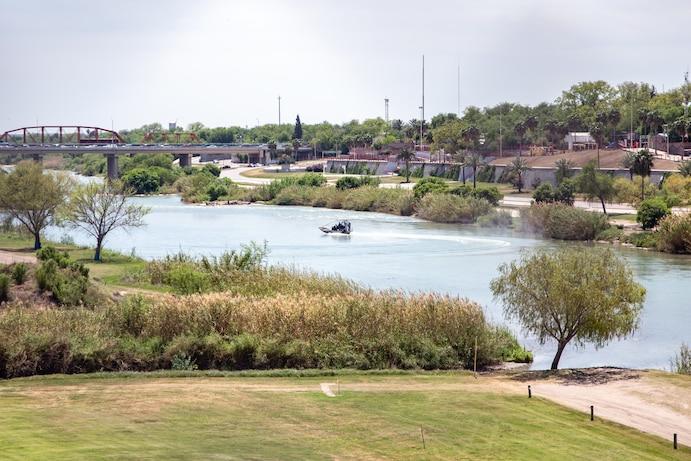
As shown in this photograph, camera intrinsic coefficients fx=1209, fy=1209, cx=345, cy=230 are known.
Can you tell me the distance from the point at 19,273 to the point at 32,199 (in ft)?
91.5

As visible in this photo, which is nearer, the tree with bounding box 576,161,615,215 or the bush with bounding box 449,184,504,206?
the tree with bounding box 576,161,615,215

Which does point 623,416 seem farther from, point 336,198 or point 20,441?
point 336,198

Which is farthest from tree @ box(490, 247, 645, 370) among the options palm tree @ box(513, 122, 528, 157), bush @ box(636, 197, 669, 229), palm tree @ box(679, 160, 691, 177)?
palm tree @ box(513, 122, 528, 157)

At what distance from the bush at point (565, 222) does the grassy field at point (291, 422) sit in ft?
179

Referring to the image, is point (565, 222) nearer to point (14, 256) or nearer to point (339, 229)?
point (339, 229)

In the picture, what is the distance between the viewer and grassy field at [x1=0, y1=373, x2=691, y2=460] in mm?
30734

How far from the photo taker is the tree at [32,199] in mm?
79125

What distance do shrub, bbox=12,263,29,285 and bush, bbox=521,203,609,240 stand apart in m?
50.7

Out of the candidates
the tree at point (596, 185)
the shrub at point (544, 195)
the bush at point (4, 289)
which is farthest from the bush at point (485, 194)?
the bush at point (4, 289)

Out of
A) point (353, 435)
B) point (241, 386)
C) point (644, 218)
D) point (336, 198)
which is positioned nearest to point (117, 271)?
point (241, 386)

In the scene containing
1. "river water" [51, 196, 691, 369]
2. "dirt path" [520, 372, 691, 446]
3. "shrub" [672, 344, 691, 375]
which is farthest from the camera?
"river water" [51, 196, 691, 369]

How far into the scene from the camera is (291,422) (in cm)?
3403

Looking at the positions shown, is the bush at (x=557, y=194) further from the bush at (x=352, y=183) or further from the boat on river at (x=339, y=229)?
the bush at (x=352, y=183)

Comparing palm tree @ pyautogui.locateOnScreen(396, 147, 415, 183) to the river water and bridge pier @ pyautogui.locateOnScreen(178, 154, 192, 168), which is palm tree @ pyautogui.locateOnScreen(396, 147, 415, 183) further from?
bridge pier @ pyautogui.locateOnScreen(178, 154, 192, 168)
